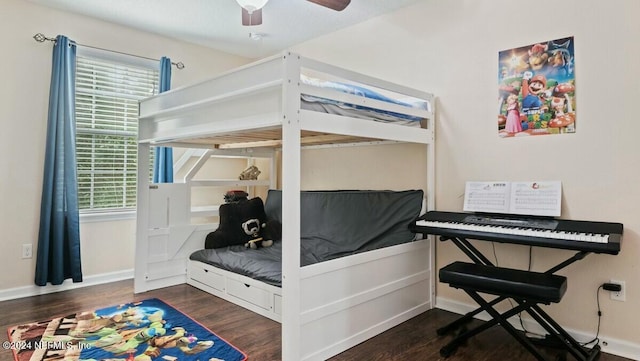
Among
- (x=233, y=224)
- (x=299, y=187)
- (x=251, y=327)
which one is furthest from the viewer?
(x=233, y=224)

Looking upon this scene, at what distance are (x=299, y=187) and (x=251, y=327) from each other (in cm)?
113

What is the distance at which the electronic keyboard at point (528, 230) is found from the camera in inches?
71.8

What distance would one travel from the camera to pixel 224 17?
3.32m

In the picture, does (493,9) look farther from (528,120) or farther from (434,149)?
(434,149)

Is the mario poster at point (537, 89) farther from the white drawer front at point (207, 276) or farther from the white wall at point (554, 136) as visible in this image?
the white drawer front at point (207, 276)

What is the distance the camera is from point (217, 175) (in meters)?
4.21

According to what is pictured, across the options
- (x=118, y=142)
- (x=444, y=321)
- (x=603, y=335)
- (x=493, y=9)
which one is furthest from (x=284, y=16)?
(x=603, y=335)

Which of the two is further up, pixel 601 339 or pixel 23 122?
pixel 23 122

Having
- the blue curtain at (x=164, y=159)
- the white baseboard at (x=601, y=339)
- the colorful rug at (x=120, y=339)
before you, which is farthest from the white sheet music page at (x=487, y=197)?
the blue curtain at (x=164, y=159)

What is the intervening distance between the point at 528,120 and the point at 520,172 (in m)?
0.34

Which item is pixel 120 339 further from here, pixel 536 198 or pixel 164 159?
pixel 536 198

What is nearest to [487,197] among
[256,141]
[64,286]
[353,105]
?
[353,105]

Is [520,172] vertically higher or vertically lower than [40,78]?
lower

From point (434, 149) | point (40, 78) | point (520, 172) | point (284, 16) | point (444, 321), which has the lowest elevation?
point (444, 321)
